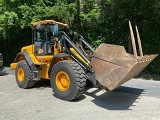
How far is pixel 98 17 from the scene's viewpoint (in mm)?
12141

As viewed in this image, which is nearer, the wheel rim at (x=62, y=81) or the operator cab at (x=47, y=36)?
the wheel rim at (x=62, y=81)

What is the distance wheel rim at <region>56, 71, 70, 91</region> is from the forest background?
17.2 ft

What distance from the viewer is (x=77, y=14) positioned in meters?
12.4

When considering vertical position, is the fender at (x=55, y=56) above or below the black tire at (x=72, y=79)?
above

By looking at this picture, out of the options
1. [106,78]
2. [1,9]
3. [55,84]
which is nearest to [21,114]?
[55,84]

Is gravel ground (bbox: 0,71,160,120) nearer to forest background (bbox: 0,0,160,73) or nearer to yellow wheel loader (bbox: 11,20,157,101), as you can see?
yellow wheel loader (bbox: 11,20,157,101)

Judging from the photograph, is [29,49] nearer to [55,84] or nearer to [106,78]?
[55,84]

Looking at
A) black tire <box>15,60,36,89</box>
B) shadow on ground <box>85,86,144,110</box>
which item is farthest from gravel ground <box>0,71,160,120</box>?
black tire <box>15,60,36,89</box>

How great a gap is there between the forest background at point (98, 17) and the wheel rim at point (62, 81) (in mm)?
5240

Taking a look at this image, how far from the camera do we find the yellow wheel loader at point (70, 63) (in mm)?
6180

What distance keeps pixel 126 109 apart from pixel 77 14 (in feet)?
23.3

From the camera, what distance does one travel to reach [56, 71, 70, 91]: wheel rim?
7.13 metres

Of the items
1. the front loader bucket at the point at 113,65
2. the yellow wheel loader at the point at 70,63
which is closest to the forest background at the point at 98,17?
the yellow wheel loader at the point at 70,63

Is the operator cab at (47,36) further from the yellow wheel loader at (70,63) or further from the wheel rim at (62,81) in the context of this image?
the wheel rim at (62,81)
